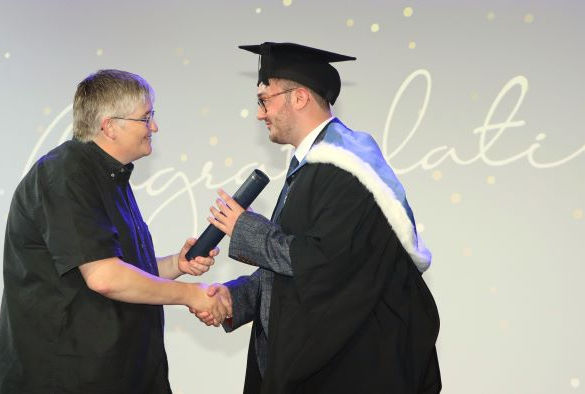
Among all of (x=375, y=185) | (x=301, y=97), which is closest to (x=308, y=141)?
(x=301, y=97)

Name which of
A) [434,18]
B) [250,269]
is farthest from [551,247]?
[250,269]

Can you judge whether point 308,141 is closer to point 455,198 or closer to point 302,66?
point 302,66

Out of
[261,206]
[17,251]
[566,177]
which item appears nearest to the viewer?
[17,251]

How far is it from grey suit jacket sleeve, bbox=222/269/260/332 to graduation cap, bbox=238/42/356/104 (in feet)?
2.52

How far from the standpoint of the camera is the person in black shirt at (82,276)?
90.5 inches

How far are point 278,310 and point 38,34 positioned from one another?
7.78 ft

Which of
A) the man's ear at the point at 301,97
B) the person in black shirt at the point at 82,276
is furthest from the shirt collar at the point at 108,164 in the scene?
the man's ear at the point at 301,97

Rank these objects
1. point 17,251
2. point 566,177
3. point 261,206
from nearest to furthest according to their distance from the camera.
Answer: point 17,251
point 566,177
point 261,206

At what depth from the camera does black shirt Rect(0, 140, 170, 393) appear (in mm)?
2295

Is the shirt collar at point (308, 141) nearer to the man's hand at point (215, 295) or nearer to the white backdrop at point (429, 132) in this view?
the man's hand at point (215, 295)

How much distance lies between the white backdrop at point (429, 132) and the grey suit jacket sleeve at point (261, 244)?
4.55ft

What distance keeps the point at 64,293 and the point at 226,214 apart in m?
0.55

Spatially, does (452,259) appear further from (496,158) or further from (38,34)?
(38,34)

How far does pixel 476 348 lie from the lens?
3604mm
